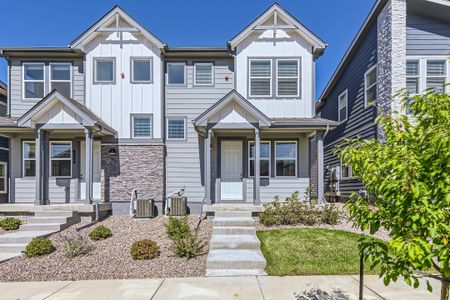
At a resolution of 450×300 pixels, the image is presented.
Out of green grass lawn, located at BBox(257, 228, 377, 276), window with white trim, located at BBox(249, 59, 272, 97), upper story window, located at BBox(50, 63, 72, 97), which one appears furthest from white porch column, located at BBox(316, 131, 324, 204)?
upper story window, located at BBox(50, 63, 72, 97)

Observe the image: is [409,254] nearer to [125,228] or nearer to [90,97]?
[125,228]

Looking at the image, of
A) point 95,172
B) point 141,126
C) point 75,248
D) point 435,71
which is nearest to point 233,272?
point 75,248

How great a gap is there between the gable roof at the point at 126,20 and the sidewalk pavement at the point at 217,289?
940 cm

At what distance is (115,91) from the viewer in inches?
482

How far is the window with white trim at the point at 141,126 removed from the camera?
482 inches

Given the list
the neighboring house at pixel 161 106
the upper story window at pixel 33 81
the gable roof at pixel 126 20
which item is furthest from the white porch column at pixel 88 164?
the gable roof at pixel 126 20

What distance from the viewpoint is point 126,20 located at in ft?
40.1

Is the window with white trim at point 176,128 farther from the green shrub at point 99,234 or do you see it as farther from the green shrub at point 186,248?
the green shrub at point 186,248

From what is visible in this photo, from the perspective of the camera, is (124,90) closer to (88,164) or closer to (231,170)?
(88,164)

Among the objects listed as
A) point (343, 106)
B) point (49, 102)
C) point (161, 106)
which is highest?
point (343, 106)

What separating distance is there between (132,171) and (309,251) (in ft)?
25.4

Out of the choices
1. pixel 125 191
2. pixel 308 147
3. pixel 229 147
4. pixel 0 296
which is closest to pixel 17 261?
pixel 0 296

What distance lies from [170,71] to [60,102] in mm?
4449

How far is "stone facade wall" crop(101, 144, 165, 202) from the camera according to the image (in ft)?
39.0
